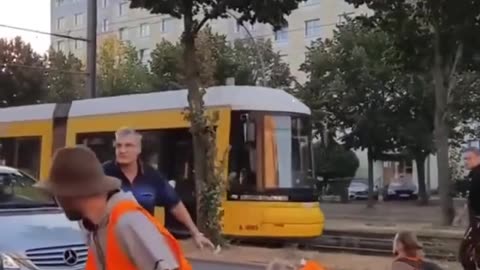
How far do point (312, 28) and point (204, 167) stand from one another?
57.1 m

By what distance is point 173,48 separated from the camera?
146 ft

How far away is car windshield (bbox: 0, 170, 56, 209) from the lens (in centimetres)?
943

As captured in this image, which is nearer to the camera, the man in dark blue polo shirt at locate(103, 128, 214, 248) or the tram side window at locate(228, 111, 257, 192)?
the man in dark blue polo shirt at locate(103, 128, 214, 248)

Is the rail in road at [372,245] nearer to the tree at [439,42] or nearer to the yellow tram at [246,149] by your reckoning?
the yellow tram at [246,149]

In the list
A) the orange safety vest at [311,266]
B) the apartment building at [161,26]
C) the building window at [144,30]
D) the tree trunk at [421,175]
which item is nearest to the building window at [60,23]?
the apartment building at [161,26]

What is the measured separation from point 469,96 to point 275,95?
64.0 feet

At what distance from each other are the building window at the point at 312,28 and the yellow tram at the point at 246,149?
54.0 m

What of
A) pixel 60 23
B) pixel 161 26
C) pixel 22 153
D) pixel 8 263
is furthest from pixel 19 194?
pixel 60 23

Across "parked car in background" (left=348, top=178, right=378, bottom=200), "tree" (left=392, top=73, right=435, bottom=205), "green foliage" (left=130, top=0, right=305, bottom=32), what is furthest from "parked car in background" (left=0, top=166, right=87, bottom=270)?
"parked car in background" (left=348, top=178, right=378, bottom=200)

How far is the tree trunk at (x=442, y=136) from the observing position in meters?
22.2

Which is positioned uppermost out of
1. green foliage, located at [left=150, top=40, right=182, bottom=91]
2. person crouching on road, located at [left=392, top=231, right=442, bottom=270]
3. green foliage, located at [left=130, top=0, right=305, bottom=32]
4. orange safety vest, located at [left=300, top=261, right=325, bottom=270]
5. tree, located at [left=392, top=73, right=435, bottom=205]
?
green foliage, located at [left=150, top=40, right=182, bottom=91]

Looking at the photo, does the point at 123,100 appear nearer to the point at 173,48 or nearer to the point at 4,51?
the point at 173,48

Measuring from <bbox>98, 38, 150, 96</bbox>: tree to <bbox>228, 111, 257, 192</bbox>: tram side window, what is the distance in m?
28.0

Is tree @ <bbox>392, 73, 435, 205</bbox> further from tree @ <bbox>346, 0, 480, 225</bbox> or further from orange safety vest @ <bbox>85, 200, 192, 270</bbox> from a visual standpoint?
orange safety vest @ <bbox>85, 200, 192, 270</bbox>
